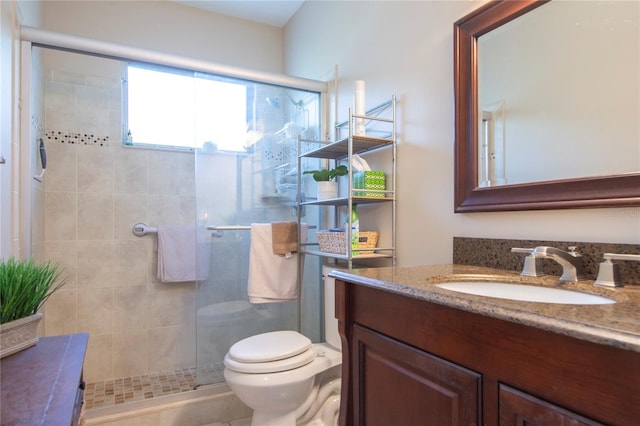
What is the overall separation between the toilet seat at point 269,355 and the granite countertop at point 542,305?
642 millimetres

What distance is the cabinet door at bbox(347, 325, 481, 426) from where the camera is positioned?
0.71 meters

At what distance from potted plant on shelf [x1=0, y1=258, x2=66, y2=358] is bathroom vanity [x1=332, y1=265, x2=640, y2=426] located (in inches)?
28.8

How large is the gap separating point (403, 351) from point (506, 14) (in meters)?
1.09

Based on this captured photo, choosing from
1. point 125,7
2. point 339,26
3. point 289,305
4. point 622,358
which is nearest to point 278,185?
point 289,305

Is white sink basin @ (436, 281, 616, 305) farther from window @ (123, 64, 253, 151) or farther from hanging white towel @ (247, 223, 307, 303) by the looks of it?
window @ (123, 64, 253, 151)

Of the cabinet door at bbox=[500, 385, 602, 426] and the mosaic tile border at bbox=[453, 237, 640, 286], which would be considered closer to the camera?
the cabinet door at bbox=[500, 385, 602, 426]

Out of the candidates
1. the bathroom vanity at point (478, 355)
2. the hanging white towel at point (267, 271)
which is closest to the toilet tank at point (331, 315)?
the hanging white towel at point (267, 271)

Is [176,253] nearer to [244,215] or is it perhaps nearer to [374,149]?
[244,215]

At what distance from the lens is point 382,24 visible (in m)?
1.74

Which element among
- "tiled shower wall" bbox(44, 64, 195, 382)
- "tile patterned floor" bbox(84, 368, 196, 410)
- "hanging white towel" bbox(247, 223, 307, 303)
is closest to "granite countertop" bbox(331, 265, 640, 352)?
"hanging white towel" bbox(247, 223, 307, 303)

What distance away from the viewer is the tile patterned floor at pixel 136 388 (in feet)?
6.58

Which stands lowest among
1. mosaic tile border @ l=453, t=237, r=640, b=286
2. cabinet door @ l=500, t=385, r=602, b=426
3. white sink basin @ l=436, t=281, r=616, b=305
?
cabinet door @ l=500, t=385, r=602, b=426

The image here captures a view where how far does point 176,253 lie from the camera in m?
2.45

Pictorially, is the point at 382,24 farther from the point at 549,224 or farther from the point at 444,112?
the point at 549,224
